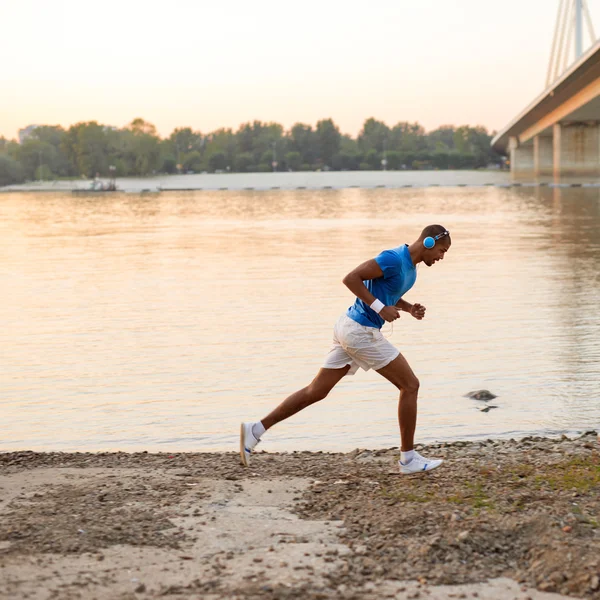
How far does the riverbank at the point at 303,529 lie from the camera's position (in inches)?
166

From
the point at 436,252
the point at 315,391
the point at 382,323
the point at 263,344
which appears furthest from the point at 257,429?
the point at 263,344

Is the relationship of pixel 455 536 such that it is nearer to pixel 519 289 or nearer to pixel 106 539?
pixel 106 539

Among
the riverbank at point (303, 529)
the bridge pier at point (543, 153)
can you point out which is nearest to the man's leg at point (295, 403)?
the riverbank at point (303, 529)

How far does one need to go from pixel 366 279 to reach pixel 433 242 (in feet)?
1.46

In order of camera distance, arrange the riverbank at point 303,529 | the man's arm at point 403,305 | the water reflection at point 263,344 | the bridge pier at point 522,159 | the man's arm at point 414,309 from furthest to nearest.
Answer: the bridge pier at point 522,159 → the water reflection at point 263,344 → the man's arm at point 403,305 → the man's arm at point 414,309 → the riverbank at point 303,529

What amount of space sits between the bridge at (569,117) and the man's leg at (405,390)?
135 feet

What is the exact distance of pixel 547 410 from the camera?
838 centimetres

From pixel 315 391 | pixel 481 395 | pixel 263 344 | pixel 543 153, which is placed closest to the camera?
pixel 315 391

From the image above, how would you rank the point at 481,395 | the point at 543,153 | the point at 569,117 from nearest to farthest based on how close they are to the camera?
the point at 481,395 → the point at 569,117 → the point at 543,153

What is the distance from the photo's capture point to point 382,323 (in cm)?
590

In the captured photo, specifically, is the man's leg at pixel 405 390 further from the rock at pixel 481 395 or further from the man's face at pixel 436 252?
the rock at pixel 481 395

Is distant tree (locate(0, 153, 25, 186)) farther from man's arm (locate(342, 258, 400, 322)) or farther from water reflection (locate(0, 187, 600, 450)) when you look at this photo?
man's arm (locate(342, 258, 400, 322))

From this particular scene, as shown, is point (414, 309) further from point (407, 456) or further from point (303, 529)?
point (303, 529)

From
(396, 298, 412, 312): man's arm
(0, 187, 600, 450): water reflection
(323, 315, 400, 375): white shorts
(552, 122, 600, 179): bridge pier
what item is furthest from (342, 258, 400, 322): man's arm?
(552, 122, 600, 179): bridge pier
